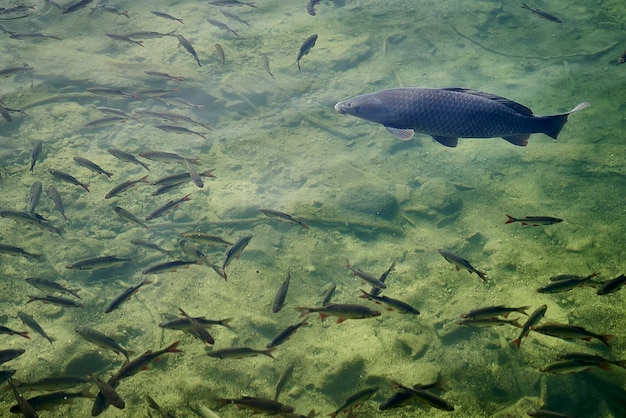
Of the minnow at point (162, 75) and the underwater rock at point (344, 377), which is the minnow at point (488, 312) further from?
the minnow at point (162, 75)

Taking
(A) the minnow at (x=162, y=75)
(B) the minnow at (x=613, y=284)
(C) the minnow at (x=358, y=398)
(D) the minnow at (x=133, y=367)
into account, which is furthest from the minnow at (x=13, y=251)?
(B) the minnow at (x=613, y=284)

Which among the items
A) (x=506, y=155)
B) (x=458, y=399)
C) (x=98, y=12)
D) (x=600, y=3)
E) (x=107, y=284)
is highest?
(x=600, y=3)

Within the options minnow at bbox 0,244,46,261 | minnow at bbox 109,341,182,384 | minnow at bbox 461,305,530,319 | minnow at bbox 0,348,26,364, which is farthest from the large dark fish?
minnow at bbox 0,244,46,261

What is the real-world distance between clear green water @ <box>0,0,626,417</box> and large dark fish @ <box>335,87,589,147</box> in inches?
69.1

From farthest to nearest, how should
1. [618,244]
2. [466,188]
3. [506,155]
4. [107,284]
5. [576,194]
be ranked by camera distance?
[506,155] → [466,188] → [576,194] → [107,284] → [618,244]

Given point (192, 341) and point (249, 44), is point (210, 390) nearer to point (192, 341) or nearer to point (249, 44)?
point (192, 341)

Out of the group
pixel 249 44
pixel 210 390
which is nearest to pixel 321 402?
pixel 210 390

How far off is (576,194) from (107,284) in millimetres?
7441

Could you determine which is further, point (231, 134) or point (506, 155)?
point (231, 134)

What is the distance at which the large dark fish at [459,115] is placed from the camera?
427 cm

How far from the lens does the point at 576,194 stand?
19.4ft

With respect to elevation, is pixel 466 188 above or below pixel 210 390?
above

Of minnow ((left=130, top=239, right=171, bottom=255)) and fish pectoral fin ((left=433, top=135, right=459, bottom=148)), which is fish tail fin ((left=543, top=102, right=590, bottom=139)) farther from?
minnow ((left=130, top=239, right=171, bottom=255))

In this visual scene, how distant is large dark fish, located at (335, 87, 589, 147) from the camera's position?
427cm
